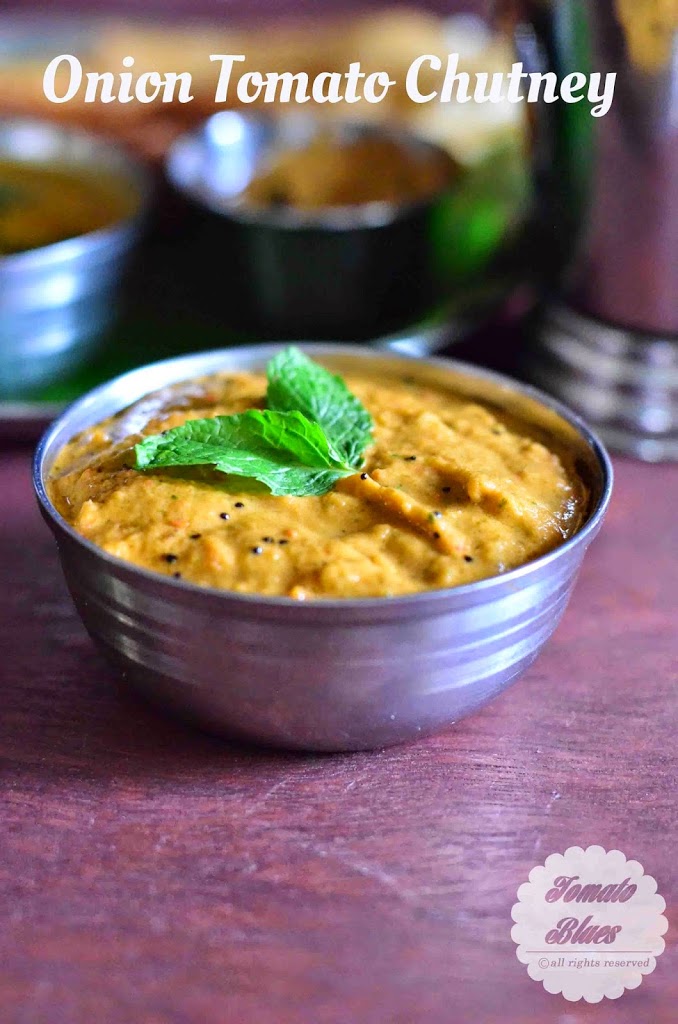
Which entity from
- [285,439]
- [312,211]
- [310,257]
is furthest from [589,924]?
[312,211]

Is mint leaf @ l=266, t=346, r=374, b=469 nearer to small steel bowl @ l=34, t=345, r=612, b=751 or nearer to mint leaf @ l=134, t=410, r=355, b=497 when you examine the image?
mint leaf @ l=134, t=410, r=355, b=497

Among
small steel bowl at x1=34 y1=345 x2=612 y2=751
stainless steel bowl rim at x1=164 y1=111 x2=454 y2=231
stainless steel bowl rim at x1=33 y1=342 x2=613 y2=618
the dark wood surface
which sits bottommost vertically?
the dark wood surface

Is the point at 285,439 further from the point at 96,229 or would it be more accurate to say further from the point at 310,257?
the point at 96,229

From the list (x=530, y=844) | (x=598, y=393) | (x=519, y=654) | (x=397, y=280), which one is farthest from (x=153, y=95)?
(x=530, y=844)

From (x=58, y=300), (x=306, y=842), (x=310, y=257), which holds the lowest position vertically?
(x=306, y=842)

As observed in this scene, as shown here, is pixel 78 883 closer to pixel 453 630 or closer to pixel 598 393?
pixel 453 630

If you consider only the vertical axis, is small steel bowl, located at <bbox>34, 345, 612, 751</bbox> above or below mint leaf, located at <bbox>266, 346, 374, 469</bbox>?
below

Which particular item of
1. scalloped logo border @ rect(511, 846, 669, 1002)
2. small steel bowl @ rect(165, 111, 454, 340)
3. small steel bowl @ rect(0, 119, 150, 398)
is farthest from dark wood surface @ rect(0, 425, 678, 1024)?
small steel bowl @ rect(165, 111, 454, 340)
